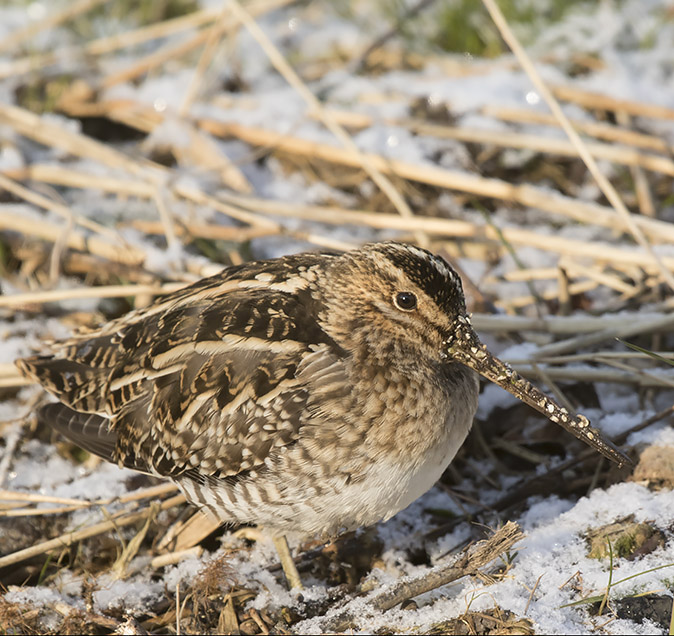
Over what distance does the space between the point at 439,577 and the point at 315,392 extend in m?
0.75

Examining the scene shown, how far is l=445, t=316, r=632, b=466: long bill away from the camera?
10.4ft

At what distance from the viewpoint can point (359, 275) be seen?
3.32m

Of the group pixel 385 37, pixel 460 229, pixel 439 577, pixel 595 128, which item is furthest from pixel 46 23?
pixel 439 577

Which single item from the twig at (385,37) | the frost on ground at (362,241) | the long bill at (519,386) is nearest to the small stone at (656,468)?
the frost on ground at (362,241)

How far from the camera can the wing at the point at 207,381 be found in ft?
10.4

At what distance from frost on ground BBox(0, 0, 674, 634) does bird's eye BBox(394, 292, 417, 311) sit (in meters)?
0.86

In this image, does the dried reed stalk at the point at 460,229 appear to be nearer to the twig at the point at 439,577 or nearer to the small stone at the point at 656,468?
the small stone at the point at 656,468

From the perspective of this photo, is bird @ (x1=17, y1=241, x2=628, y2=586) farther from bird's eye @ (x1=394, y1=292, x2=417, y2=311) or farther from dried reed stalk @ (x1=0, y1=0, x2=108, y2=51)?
dried reed stalk @ (x1=0, y1=0, x2=108, y2=51)

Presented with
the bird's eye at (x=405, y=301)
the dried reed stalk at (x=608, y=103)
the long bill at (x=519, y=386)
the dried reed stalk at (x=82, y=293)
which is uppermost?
the dried reed stalk at (x=608, y=103)

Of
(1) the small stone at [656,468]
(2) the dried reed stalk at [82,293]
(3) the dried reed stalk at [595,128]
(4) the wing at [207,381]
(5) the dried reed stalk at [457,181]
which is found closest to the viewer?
(4) the wing at [207,381]

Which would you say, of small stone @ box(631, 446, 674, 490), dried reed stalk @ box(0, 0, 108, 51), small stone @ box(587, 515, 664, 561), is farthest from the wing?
dried reed stalk @ box(0, 0, 108, 51)

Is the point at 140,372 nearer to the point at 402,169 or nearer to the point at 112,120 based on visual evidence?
the point at 402,169

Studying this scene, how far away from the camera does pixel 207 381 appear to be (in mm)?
3232

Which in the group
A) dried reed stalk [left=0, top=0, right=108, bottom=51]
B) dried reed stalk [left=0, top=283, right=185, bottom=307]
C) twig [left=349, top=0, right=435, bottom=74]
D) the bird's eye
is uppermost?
dried reed stalk [left=0, top=0, right=108, bottom=51]
